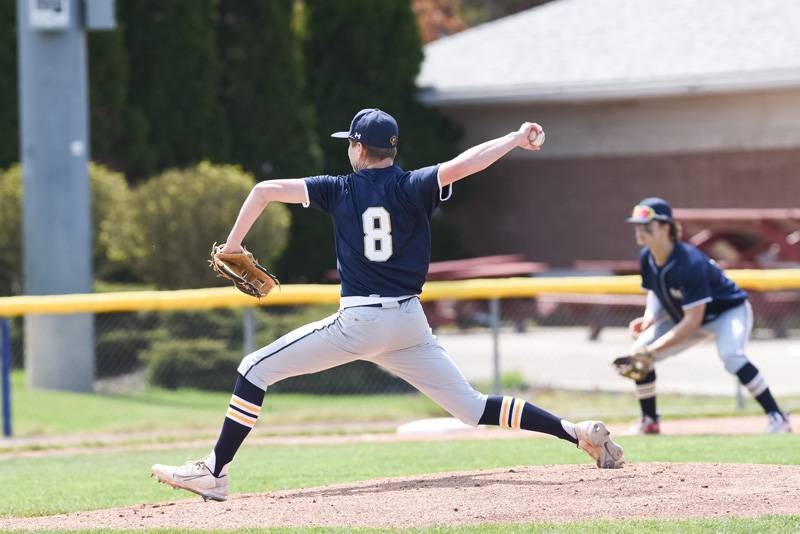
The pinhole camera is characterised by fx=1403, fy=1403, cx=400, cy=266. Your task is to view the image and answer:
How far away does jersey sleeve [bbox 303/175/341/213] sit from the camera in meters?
6.81

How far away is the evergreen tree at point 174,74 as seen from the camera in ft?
59.7

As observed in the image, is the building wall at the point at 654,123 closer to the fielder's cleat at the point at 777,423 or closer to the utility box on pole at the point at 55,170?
the utility box on pole at the point at 55,170

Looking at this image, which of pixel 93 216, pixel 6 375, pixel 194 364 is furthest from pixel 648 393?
pixel 93 216

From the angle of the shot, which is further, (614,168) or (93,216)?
(614,168)

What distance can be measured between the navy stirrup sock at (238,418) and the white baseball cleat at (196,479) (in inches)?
1.8

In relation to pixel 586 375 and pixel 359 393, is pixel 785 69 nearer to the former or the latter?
pixel 586 375

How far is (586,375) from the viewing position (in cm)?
1346

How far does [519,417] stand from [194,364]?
23.2ft

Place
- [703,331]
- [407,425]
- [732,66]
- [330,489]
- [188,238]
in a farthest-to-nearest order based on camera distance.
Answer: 1. [732,66]
2. [188,238]
3. [407,425]
4. [703,331]
5. [330,489]

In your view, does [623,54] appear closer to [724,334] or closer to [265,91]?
[265,91]

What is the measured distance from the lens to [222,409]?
42.2 feet

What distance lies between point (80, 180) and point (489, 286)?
14.7ft

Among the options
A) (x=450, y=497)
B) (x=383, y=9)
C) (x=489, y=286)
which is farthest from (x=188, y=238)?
(x=450, y=497)

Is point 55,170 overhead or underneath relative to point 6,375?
overhead
